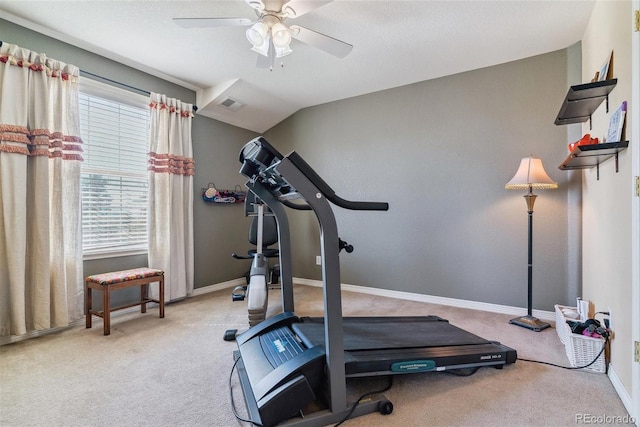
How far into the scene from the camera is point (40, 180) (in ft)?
7.91

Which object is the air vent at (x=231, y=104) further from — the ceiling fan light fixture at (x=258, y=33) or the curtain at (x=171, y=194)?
the ceiling fan light fixture at (x=258, y=33)

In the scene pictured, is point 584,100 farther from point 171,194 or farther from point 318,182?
point 171,194

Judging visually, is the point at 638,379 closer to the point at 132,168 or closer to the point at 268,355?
the point at 268,355

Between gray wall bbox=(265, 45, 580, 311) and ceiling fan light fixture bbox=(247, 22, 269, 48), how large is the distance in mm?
2072

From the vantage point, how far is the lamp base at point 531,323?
2597 millimetres

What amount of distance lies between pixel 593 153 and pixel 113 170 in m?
3.89

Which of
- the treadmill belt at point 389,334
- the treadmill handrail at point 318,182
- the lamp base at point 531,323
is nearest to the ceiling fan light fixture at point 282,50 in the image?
the treadmill handrail at point 318,182

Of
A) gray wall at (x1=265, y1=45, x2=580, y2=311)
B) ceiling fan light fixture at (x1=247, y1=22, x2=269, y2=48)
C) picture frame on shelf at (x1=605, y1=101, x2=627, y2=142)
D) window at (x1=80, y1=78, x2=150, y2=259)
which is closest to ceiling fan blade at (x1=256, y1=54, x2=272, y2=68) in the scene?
ceiling fan light fixture at (x1=247, y1=22, x2=269, y2=48)

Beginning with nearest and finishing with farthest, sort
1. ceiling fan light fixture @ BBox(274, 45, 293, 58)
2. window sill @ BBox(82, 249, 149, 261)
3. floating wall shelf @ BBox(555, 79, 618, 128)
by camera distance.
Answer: floating wall shelf @ BBox(555, 79, 618, 128) → ceiling fan light fixture @ BBox(274, 45, 293, 58) → window sill @ BBox(82, 249, 149, 261)

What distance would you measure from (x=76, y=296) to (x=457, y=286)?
3.67 m

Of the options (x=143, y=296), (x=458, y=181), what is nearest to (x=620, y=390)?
(x=458, y=181)

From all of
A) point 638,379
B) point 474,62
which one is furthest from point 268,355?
point 474,62
